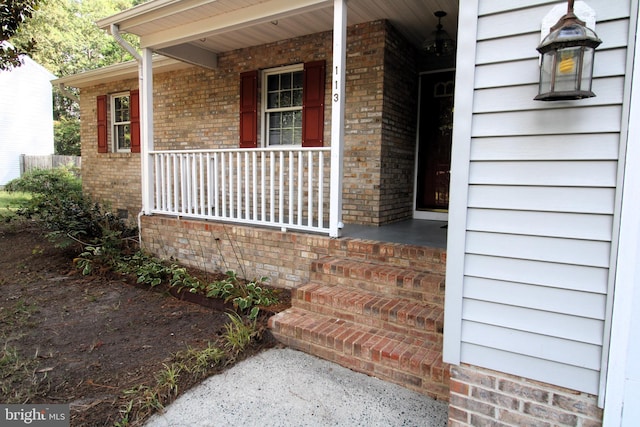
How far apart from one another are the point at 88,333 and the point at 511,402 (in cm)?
337

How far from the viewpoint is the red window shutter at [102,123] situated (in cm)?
844

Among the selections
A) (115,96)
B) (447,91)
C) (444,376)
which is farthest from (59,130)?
(444,376)

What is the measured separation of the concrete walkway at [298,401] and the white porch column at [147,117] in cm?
375

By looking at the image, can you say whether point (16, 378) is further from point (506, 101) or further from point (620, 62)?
point (620, 62)

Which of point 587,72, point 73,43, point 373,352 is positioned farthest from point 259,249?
point 73,43

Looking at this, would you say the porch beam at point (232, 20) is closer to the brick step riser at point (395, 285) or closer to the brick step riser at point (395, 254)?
the brick step riser at point (395, 254)

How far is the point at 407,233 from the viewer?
4.30 meters

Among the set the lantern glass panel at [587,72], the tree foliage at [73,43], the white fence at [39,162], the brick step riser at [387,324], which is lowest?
the brick step riser at [387,324]

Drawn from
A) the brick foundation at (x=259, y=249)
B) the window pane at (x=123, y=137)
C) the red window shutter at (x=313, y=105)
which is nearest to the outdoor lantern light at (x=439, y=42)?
the red window shutter at (x=313, y=105)

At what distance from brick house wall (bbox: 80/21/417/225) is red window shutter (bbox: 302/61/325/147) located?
95mm

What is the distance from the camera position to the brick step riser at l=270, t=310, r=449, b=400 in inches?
95.0

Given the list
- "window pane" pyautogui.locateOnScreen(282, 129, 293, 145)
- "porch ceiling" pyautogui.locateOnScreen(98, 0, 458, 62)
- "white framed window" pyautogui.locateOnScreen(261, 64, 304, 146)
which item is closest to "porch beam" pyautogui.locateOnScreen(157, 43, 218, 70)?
"porch ceiling" pyautogui.locateOnScreen(98, 0, 458, 62)

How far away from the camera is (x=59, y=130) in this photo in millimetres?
23516

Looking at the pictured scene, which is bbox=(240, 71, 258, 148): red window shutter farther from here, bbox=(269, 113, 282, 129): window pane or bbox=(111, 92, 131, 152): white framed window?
bbox=(111, 92, 131, 152): white framed window
